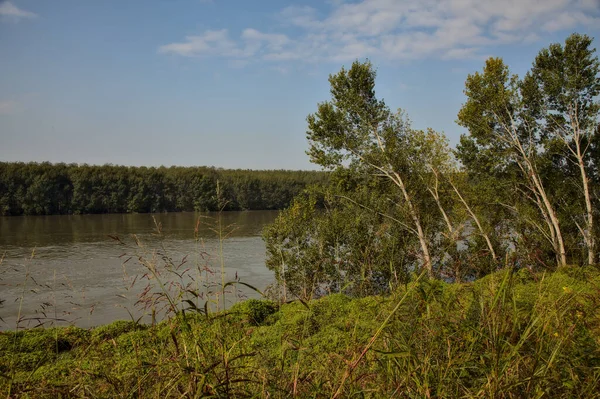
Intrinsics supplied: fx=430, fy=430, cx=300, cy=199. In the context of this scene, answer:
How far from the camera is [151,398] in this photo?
1.92 metres

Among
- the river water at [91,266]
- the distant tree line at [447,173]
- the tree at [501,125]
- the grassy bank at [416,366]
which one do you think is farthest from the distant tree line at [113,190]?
the grassy bank at [416,366]

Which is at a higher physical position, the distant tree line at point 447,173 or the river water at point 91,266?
the distant tree line at point 447,173

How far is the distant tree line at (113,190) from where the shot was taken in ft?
241

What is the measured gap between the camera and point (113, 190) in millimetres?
81875

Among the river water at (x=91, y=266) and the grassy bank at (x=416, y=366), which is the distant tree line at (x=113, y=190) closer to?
the river water at (x=91, y=266)

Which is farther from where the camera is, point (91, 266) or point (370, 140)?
point (91, 266)

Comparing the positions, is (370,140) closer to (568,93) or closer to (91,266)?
(568,93)

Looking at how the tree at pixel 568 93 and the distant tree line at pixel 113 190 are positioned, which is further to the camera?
the distant tree line at pixel 113 190

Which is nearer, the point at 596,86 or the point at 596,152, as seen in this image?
the point at 596,86

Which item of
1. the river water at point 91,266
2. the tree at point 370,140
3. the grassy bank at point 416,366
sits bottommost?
the river water at point 91,266

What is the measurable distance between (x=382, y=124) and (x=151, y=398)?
20.4 meters

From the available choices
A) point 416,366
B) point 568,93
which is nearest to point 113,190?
point 568,93

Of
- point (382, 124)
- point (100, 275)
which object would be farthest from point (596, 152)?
point (100, 275)

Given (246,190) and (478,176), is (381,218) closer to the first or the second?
(478,176)
